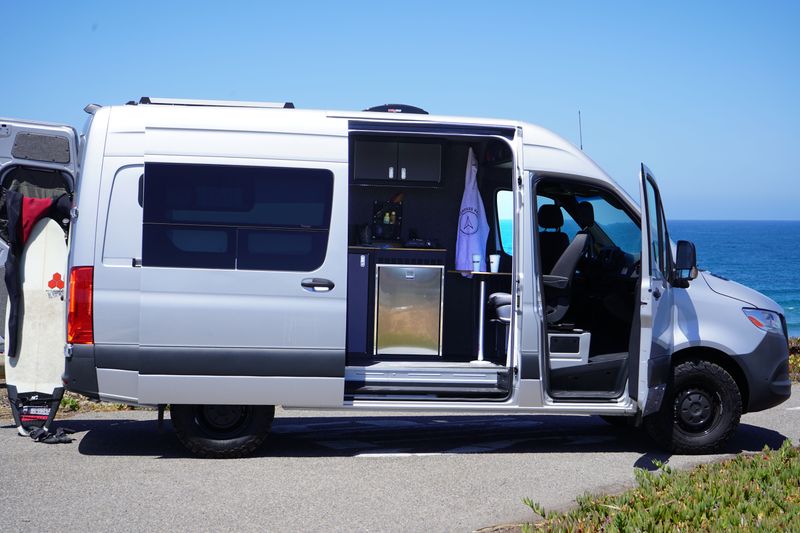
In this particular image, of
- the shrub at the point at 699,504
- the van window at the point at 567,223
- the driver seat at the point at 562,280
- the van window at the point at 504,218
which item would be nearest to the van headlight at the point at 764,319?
the driver seat at the point at 562,280

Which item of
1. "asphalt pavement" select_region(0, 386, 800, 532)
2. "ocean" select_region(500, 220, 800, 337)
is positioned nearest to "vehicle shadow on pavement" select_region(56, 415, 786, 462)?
"asphalt pavement" select_region(0, 386, 800, 532)

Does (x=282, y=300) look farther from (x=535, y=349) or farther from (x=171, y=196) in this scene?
(x=535, y=349)

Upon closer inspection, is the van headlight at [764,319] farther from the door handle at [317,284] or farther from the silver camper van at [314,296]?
the door handle at [317,284]

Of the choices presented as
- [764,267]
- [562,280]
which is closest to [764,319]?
[562,280]

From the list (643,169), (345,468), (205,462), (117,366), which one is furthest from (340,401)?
(643,169)

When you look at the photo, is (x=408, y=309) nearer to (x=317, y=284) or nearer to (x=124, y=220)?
(x=317, y=284)

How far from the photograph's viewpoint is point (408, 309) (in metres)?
9.69

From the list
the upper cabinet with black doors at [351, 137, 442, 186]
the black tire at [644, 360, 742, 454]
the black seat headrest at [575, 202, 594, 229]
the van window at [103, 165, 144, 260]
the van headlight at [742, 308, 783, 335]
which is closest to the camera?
the van window at [103, 165, 144, 260]

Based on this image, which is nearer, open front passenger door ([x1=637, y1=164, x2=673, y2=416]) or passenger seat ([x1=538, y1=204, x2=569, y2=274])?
open front passenger door ([x1=637, y1=164, x2=673, y2=416])

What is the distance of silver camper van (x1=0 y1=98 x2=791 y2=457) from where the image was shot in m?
7.33

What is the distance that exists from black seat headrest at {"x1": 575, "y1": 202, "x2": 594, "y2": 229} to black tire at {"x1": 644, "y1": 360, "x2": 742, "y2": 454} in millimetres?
1571

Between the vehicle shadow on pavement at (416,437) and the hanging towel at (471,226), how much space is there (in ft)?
5.05

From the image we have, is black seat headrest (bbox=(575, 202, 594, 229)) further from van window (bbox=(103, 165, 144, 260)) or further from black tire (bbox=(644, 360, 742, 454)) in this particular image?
van window (bbox=(103, 165, 144, 260))

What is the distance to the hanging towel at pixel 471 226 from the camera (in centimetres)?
958
